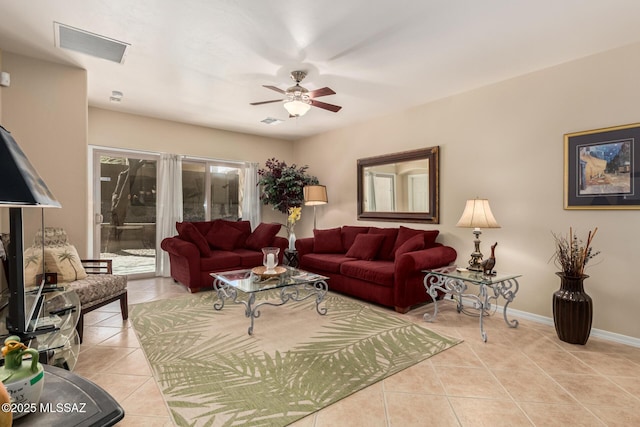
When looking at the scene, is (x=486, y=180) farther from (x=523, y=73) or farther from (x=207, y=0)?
(x=207, y=0)

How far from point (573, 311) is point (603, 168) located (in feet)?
4.58

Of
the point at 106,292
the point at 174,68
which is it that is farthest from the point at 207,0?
the point at 106,292

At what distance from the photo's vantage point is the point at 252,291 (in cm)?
312

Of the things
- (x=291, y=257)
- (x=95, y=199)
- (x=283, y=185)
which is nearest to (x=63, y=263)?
(x=95, y=199)

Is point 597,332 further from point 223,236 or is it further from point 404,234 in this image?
point 223,236

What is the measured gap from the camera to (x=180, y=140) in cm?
A: 571

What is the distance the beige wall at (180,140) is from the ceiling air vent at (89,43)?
6.89 feet

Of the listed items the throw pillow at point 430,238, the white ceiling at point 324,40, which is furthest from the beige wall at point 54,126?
the throw pillow at point 430,238

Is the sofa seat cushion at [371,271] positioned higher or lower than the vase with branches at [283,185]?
lower

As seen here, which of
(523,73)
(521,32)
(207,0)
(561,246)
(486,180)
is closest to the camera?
(207,0)

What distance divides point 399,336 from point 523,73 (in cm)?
313

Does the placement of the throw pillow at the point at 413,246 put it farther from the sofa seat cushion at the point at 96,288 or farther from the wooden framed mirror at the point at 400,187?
the sofa seat cushion at the point at 96,288

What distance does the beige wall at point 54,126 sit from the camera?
329 centimetres

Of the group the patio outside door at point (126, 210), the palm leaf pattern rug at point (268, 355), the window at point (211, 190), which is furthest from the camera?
the window at point (211, 190)
